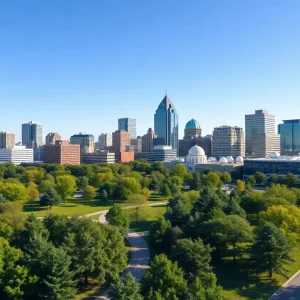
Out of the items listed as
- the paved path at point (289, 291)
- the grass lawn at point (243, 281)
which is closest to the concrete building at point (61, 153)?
the grass lawn at point (243, 281)

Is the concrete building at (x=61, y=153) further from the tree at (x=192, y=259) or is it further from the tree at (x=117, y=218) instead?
the tree at (x=192, y=259)

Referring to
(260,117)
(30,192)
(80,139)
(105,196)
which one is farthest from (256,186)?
(80,139)

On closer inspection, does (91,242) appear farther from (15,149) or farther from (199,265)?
(15,149)

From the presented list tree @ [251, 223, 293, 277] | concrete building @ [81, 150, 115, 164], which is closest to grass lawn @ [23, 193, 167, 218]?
tree @ [251, 223, 293, 277]

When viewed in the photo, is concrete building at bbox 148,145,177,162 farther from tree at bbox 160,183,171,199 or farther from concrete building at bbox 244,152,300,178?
tree at bbox 160,183,171,199

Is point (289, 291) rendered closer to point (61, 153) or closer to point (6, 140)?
point (61, 153)

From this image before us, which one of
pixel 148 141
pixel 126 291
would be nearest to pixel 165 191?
pixel 126 291
